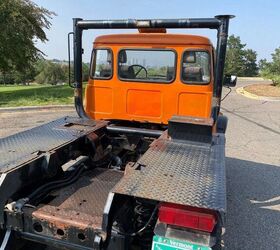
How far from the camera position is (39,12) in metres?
23.2

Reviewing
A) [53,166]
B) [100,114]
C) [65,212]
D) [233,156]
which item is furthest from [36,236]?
[233,156]

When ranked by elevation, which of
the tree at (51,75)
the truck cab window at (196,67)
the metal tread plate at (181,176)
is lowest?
the tree at (51,75)

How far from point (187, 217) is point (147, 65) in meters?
3.21

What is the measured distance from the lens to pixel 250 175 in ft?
20.1

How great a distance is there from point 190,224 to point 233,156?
18.3ft

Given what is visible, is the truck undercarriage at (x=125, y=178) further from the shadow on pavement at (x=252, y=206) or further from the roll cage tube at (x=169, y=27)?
the shadow on pavement at (x=252, y=206)

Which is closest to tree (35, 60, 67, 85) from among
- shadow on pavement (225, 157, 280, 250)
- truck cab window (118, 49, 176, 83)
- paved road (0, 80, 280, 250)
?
paved road (0, 80, 280, 250)

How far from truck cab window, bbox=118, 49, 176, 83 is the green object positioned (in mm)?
3020

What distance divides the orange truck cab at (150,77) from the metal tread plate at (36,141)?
1.03 meters

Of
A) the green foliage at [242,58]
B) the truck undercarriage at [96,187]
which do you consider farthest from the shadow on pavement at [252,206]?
the green foliage at [242,58]

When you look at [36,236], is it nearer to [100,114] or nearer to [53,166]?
[53,166]

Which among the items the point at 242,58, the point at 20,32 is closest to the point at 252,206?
the point at 20,32

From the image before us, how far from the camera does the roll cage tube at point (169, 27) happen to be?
13.4 ft

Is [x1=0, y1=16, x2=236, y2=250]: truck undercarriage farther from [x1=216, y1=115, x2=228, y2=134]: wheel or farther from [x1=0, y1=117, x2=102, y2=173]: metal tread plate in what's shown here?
[x1=216, y1=115, x2=228, y2=134]: wheel
